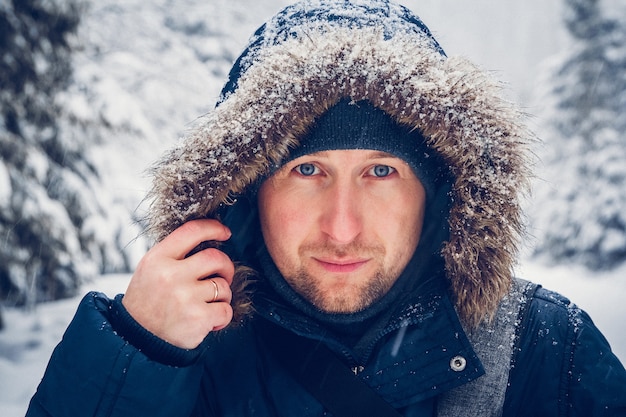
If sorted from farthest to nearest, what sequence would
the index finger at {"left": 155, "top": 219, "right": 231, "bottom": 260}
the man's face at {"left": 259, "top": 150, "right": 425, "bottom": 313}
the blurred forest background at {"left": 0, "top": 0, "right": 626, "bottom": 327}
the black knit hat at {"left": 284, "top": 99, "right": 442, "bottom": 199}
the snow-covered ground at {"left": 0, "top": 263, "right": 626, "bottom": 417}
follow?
the blurred forest background at {"left": 0, "top": 0, "right": 626, "bottom": 327} < the snow-covered ground at {"left": 0, "top": 263, "right": 626, "bottom": 417} < the man's face at {"left": 259, "top": 150, "right": 425, "bottom": 313} < the black knit hat at {"left": 284, "top": 99, "right": 442, "bottom": 199} < the index finger at {"left": 155, "top": 219, "right": 231, "bottom": 260}

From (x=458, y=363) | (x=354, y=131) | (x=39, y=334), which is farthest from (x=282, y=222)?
(x=39, y=334)

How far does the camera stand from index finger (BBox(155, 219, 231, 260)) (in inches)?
62.1

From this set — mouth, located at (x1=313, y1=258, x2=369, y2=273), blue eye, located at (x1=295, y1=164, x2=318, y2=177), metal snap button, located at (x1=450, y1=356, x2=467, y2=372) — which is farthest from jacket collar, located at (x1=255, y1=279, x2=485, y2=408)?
blue eye, located at (x1=295, y1=164, x2=318, y2=177)

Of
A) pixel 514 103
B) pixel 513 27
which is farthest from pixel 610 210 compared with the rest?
pixel 513 27

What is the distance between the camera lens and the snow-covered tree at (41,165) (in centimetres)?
524

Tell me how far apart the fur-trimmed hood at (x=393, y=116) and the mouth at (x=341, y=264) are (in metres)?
0.36

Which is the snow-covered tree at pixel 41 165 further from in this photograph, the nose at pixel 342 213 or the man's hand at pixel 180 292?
the nose at pixel 342 213

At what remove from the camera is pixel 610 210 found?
12695mm

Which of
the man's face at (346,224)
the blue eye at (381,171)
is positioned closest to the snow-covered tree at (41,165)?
the man's face at (346,224)

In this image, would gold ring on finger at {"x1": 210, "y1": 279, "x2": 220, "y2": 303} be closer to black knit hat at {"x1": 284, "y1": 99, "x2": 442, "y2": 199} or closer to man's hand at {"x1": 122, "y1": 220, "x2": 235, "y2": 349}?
man's hand at {"x1": 122, "y1": 220, "x2": 235, "y2": 349}

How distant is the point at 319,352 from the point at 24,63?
5.60 metres

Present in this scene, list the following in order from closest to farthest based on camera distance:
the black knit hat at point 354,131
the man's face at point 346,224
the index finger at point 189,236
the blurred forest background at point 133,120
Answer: the index finger at point 189,236 < the black knit hat at point 354,131 < the man's face at point 346,224 < the blurred forest background at point 133,120

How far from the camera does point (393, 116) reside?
1708mm

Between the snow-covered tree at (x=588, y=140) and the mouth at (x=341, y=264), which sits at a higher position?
the snow-covered tree at (x=588, y=140)
